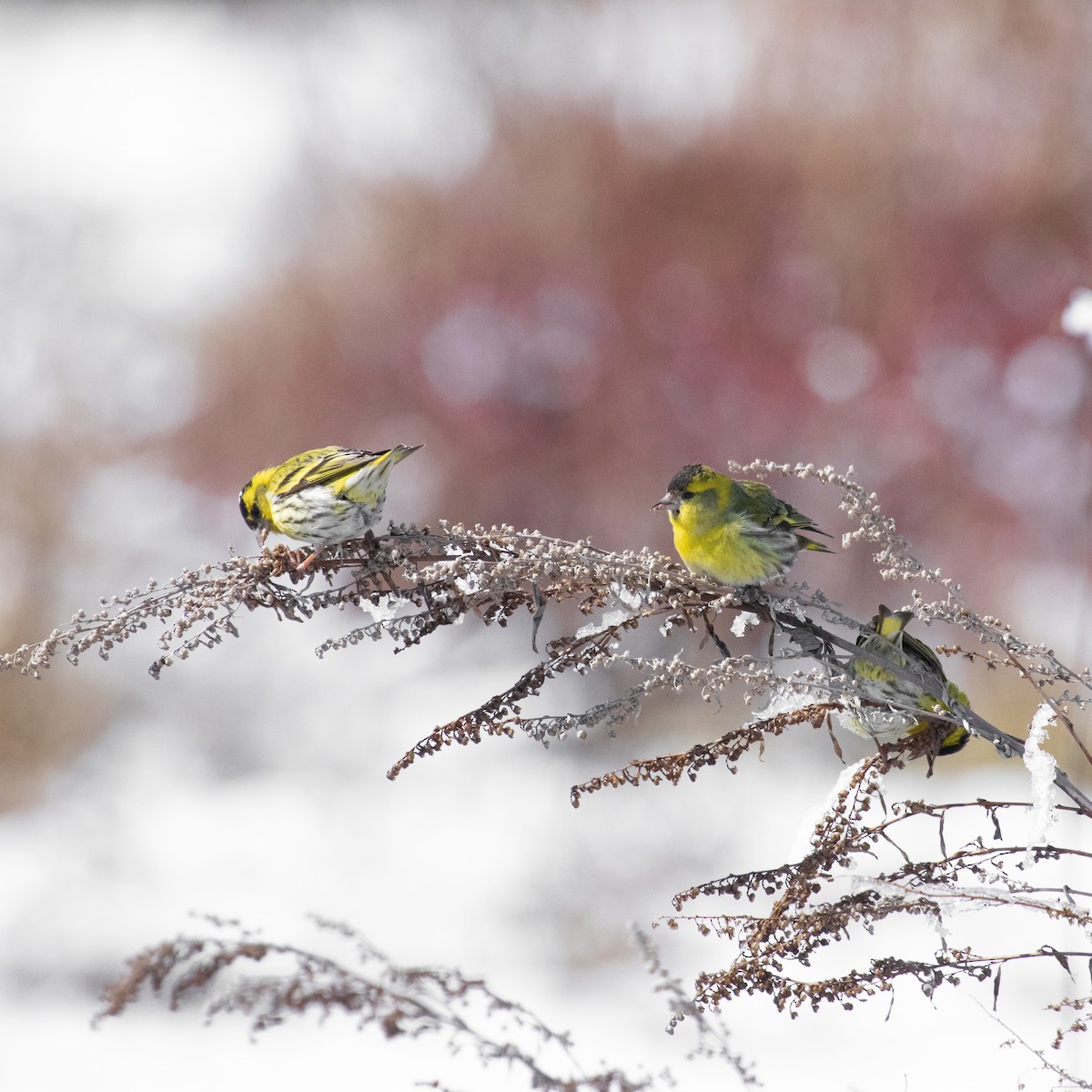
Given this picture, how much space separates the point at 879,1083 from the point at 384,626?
36.8 inches

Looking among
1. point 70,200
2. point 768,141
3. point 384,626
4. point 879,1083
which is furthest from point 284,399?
point 879,1083

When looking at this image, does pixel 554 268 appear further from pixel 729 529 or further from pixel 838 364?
pixel 729 529

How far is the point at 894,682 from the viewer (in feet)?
1.42

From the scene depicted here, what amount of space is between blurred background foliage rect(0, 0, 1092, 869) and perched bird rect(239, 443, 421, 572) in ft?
1.29

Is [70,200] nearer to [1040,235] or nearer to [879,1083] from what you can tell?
[1040,235]

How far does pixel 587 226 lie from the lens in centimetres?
120

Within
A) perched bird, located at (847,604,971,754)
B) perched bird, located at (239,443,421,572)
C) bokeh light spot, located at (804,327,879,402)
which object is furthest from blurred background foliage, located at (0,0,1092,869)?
perched bird, located at (847,604,971,754)

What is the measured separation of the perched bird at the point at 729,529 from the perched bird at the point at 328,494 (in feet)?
0.65

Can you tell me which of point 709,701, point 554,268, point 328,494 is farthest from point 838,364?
point 709,701

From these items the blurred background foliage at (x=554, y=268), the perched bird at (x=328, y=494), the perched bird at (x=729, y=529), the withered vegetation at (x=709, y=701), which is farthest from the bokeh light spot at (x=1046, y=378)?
the withered vegetation at (x=709, y=701)

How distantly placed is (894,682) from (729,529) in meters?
0.26

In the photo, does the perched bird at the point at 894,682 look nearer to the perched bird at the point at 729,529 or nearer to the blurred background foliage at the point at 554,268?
the perched bird at the point at 729,529

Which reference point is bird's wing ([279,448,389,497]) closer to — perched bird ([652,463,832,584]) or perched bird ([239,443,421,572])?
perched bird ([239,443,421,572])

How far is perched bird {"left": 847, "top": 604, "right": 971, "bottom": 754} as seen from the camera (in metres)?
0.39
